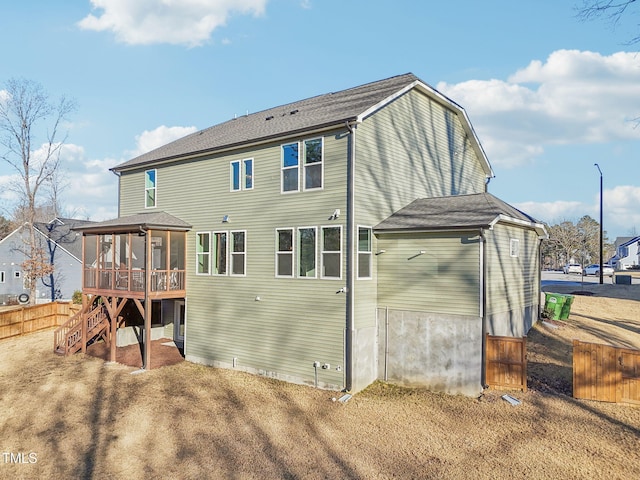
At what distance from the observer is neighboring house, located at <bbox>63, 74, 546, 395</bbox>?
39.2 feet

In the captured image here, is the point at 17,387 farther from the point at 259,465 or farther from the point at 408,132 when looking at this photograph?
the point at 408,132

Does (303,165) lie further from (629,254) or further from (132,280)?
(629,254)

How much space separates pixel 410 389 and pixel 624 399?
17.4 feet

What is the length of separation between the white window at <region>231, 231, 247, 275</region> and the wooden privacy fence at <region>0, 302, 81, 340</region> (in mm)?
12580

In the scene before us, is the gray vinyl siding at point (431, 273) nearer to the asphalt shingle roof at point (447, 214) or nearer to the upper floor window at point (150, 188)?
the asphalt shingle roof at point (447, 214)

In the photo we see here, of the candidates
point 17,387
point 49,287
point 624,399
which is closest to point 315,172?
point 624,399

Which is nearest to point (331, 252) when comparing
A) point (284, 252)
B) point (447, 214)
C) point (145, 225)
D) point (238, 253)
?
point (284, 252)

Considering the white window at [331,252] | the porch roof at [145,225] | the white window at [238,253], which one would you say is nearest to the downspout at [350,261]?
the white window at [331,252]

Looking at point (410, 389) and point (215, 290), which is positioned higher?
point (215, 290)

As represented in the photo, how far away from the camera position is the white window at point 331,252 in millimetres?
12367

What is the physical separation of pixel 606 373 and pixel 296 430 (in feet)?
25.8

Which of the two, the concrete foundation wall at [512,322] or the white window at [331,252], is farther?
the concrete foundation wall at [512,322]

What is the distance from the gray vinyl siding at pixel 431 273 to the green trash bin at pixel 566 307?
9447 mm

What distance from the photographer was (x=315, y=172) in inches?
512
